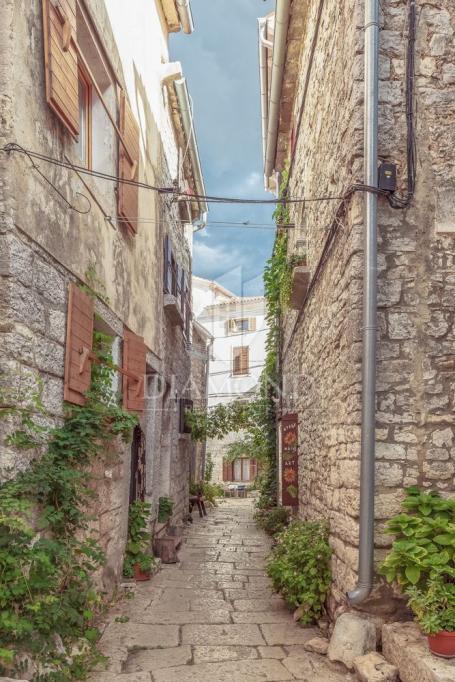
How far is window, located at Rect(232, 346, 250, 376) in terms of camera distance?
24.8 metres

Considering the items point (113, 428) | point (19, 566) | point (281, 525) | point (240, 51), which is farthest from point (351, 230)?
point (240, 51)

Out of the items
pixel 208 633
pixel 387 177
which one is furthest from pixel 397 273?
pixel 208 633

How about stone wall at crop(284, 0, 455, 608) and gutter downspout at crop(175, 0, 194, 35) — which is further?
gutter downspout at crop(175, 0, 194, 35)

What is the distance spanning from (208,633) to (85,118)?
4383mm

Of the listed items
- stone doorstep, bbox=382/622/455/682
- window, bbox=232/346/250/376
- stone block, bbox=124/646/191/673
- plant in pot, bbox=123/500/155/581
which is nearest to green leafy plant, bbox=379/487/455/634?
stone doorstep, bbox=382/622/455/682

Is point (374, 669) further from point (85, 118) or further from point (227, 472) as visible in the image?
point (227, 472)

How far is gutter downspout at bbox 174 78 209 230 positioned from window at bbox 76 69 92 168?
7.87 feet

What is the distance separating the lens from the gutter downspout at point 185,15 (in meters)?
8.65

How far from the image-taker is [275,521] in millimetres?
9000

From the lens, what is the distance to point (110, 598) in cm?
514

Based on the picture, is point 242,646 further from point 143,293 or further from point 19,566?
point 143,293

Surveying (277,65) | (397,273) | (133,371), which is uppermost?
(277,65)

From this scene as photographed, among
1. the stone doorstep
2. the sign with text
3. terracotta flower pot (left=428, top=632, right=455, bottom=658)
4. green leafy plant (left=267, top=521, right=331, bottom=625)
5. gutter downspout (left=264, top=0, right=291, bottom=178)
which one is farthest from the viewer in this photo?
the sign with text

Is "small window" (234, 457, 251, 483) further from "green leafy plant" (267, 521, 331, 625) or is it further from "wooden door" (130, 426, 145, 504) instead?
"green leafy plant" (267, 521, 331, 625)
